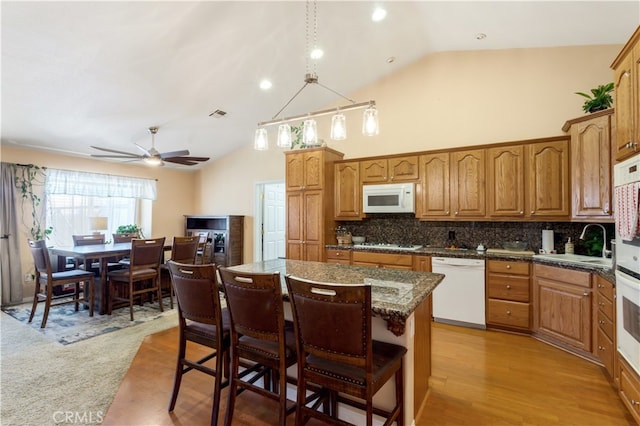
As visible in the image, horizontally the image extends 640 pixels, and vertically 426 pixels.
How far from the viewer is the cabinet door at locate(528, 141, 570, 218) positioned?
10.6 ft

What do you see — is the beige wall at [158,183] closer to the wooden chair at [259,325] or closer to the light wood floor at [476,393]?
the light wood floor at [476,393]

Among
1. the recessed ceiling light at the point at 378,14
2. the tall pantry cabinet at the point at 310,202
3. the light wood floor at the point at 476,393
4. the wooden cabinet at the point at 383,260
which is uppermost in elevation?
the recessed ceiling light at the point at 378,14

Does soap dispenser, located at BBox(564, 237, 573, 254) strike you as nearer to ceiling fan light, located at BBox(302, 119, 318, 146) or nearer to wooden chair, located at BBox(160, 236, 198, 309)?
ceiling fan light, located at BBox(302, 119, 318, 146)

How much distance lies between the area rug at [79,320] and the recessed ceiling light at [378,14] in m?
4.37

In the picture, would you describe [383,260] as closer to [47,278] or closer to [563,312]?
[563,312]

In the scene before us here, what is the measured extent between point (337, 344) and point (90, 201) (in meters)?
6.13

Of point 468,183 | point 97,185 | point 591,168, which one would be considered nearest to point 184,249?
point 97,185

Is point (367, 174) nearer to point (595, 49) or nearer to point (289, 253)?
point (289, 253)

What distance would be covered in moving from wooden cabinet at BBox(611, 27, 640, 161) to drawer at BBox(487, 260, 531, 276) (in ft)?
4.60

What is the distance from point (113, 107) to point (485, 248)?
505 centimetres

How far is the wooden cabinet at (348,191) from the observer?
4.54m

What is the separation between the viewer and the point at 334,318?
1.36 metres

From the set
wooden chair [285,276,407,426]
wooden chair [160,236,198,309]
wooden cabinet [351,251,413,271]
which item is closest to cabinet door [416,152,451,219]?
wooden cabinet [351,251,413,271]

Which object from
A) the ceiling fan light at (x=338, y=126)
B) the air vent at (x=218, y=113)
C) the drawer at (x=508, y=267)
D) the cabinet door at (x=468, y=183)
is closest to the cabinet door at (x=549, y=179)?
the cabinet door at (x=468, y=183)
